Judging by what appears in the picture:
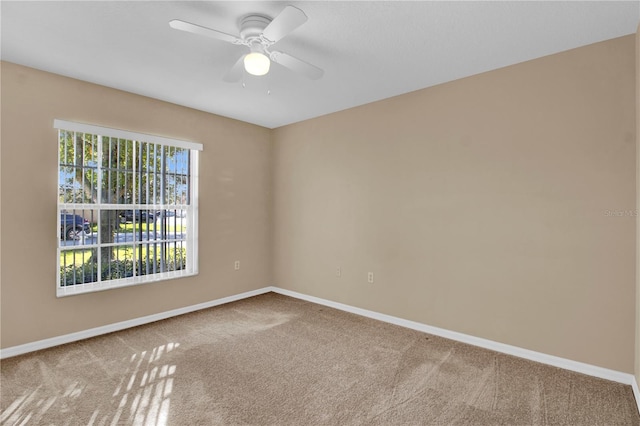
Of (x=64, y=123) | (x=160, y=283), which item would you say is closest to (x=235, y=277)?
(x=160, y=283)

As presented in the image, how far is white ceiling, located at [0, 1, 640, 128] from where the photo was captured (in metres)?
2.10

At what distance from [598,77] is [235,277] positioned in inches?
176

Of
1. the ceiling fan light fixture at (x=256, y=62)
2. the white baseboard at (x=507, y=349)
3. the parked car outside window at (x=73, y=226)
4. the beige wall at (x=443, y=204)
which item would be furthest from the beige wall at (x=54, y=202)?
the ceiling fan light fixture at (x=256, y=62)

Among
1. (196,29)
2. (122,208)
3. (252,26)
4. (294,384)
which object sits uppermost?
(252,26)

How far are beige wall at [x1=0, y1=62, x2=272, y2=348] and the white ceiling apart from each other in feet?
0.90

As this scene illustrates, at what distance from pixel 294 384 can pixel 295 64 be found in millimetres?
2401

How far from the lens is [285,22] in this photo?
1867mm

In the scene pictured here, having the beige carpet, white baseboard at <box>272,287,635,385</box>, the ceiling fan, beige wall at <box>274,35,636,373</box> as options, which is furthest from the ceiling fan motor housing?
white baseboard at <box>272,287,635,385</box>

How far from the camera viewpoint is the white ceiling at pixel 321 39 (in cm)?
210

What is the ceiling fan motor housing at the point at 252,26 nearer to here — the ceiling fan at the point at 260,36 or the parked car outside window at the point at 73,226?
the ceiling fan at the point at 260,36

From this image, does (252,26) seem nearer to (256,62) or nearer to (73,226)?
(256,62)

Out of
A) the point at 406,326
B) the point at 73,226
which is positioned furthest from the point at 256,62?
the point at 406,326

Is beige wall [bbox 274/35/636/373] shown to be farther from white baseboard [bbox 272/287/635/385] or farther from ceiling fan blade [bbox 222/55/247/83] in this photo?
ceiling fan blade [bbox 222/55/247/83]

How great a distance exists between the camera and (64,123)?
313cm
